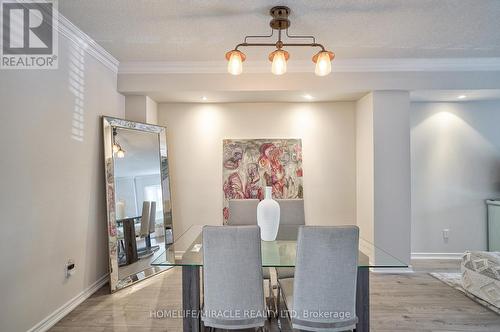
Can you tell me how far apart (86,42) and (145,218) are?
6.26ft

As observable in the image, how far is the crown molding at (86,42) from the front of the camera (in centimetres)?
235

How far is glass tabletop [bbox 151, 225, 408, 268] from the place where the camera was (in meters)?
1.75

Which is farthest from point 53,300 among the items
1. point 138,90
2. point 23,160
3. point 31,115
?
point 138,90

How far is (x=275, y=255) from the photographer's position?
1881mm

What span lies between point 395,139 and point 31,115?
3.55 m

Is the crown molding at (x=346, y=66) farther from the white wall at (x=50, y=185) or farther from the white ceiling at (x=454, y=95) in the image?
the white wall at (x=50, y=185)

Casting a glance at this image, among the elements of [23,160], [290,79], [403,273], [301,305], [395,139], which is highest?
[290,79]

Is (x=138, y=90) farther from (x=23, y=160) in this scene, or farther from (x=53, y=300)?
(x=53, y=300)

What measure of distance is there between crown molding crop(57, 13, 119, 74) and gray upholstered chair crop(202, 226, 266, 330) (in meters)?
2.17

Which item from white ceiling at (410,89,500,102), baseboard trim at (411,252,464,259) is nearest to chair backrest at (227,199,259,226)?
white ceiling at (410,89,500,102)

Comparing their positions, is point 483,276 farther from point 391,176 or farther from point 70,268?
point 70,268

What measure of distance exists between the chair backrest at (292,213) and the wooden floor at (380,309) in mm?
945

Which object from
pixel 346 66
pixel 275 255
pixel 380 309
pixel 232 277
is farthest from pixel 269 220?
pixel 346 66

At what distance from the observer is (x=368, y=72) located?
3.26 meters
